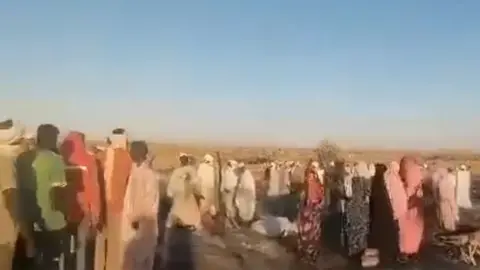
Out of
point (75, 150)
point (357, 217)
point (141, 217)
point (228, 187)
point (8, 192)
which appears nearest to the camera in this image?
point (8, 192)

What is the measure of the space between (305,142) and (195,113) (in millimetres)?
483

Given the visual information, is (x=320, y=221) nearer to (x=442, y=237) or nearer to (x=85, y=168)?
(x=442, y=237)

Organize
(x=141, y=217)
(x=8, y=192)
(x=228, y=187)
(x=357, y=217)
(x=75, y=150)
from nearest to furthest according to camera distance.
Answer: (x=8, y=192) → (x=75, y=150) → (x=141, y=217) → (x=228, y=187) → (x=357, y=217)

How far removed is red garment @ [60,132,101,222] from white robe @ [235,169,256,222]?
58 centimetres

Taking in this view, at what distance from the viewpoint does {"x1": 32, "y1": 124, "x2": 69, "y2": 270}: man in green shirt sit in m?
3.35

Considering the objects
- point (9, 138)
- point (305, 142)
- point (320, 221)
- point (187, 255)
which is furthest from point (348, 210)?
point (9, 138)

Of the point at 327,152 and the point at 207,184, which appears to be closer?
the point at 207,184

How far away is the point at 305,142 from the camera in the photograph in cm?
373

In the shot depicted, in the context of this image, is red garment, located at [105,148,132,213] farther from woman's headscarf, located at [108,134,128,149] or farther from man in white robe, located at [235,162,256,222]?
man in white robe, located at [235,162,256,222]

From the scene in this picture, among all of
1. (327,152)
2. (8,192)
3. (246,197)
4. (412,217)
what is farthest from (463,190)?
(8,192)

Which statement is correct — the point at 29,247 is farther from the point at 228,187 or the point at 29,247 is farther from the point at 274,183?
the point at 274,183

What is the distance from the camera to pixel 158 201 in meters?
3.57

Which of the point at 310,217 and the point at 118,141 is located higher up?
the point at 118,141

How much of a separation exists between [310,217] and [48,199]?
111cm
